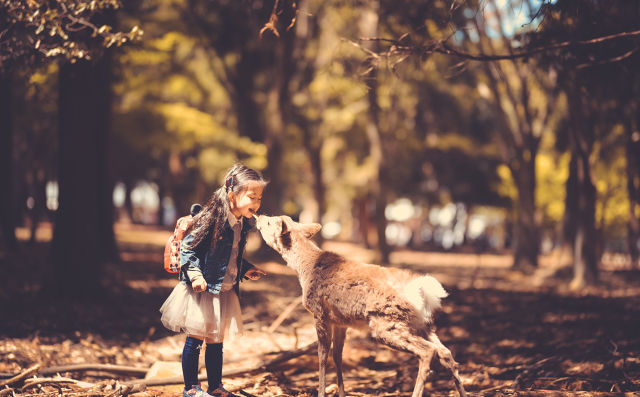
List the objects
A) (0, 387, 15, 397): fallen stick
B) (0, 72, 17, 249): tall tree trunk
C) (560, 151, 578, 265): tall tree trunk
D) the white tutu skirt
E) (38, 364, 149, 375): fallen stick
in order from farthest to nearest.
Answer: (560, 151, 578, 265): tall tree trunk < (0, 72, 17, 249): tall tree trunk < (38, 364, 149, 375): fallen stick < (0, 387, 15, 397): fallen stick < the white tutu skirt

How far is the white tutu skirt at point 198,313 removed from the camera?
4.19m

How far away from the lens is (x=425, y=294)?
13.0 ft

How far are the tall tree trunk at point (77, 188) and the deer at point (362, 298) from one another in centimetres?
473

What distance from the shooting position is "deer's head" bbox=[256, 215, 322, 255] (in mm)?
4293

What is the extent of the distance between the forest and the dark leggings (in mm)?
781

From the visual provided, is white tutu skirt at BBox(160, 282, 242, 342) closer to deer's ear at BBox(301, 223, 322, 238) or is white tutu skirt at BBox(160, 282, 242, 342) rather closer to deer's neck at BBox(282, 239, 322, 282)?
deer's neck at BBox(282, 239, 322, 282)

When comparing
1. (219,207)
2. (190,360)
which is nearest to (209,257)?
(219,207)

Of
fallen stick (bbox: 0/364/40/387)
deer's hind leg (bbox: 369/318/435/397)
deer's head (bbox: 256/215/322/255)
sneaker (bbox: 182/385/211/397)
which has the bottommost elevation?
fallen stick (bbox: 0/364/40/387)

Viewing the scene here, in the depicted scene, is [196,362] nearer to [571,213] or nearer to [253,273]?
[253,273]

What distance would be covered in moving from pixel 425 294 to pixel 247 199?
1.52 m

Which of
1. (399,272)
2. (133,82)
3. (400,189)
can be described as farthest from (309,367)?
(400,189)

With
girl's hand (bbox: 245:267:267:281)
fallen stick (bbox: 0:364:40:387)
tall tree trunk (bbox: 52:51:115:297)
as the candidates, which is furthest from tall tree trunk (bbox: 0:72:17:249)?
girl's hand (bbox: 245:267:267:281)

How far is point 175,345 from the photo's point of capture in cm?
709

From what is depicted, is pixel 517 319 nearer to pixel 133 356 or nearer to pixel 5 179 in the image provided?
pixel 133 356
